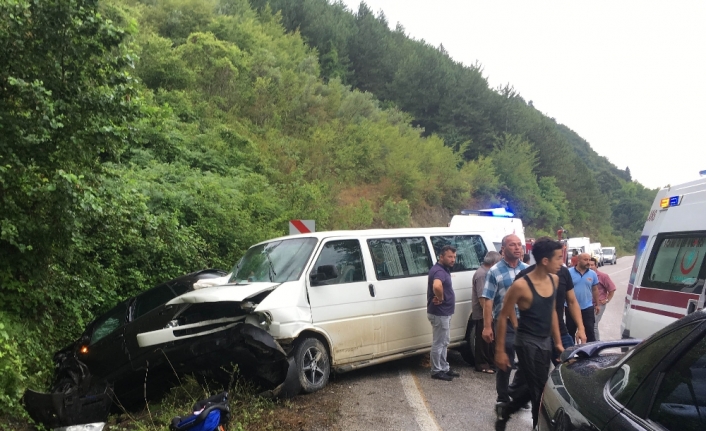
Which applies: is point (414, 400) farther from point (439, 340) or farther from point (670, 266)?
point (670, 266)

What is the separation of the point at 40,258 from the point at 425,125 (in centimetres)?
4492

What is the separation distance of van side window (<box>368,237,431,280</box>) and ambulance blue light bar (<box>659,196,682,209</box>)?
304 cm

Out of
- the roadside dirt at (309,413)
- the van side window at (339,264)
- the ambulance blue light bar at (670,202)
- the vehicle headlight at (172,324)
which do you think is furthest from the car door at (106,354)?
the ambulance blue light bar at (670,202)

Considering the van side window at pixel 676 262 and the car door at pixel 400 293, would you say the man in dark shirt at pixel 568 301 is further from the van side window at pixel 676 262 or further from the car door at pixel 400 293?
the car door at pixel 400 293

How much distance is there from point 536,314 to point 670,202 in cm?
312

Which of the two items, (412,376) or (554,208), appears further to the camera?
(554,208)

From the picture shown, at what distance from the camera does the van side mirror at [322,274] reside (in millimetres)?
6553

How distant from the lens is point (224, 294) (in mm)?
5816

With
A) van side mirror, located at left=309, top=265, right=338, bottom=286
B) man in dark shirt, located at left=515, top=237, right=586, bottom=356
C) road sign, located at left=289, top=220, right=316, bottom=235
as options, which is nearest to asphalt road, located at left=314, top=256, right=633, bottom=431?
man in dark shirt, located at left=515, top=237, right=586, bottom=356

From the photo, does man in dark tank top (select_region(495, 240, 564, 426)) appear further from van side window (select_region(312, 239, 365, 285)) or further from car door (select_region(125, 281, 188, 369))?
car door (select_region(125, 281, 188, 369))

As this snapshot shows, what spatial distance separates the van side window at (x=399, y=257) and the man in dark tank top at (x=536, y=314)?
284 cm

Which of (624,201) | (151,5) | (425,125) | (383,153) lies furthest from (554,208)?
(624,201)

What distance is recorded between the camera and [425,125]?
49938 millimetres

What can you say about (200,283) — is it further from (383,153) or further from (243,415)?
(383,153)
